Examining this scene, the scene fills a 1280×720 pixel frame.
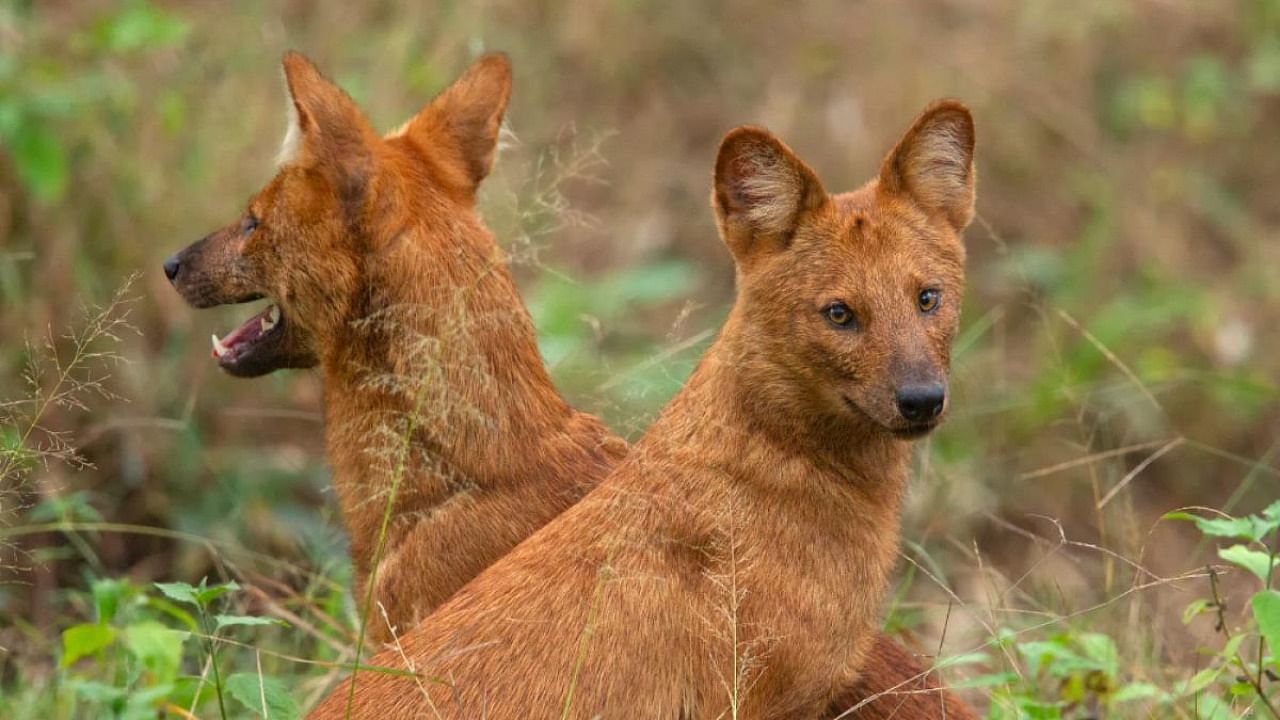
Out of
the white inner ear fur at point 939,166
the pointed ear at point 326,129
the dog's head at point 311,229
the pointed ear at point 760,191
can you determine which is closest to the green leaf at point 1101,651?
the white inner ear fur at point 939,166

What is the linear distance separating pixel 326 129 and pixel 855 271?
152cm

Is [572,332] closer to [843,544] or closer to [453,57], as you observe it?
[453,57]

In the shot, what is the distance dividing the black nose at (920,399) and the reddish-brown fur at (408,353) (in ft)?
2.88

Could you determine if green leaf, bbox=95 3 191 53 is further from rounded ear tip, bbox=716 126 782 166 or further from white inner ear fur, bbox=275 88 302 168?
rounded ear tip, bbox=716 126 782 166

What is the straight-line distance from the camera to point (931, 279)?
15.7 ft

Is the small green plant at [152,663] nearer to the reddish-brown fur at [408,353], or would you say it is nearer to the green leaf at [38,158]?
the reddish-brown fur at [408,353]

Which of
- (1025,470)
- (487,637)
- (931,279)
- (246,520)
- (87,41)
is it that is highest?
(87,41)

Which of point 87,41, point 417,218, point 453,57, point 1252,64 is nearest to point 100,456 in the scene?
point 87,41

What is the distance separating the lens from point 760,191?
487cm

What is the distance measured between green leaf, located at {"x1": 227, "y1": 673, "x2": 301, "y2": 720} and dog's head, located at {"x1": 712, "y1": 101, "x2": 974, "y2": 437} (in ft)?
4.87

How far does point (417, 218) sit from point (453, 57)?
5632mm

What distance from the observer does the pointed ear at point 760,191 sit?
4797mm

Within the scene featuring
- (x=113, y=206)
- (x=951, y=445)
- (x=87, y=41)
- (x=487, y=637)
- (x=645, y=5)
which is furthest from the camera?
(x=645, y=5)

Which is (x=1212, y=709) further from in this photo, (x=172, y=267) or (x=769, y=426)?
(x=172, y=267)
